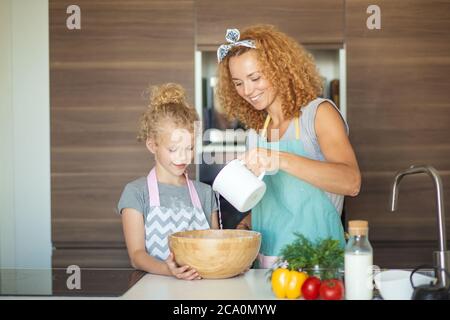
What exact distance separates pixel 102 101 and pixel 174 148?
4.11 feet

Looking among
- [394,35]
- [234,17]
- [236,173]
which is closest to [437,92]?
[394,35]

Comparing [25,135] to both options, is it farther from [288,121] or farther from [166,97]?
[288,121]

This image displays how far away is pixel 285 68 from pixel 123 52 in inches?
56.5

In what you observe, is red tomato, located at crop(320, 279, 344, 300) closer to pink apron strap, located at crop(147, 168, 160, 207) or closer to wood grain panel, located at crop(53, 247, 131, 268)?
pink apron strap, located at crop(147, 168, 160, 207)

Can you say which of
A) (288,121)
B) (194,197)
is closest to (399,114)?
(288,121)

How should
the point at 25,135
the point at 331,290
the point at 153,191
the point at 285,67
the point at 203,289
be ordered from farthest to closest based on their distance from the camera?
the point at 25,135 → the point at 153,191 → the point at 285,67 → the point at 203,289 → the point at 331,290

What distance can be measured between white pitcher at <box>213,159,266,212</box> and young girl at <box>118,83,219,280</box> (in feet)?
1.33

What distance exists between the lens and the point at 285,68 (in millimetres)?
1884

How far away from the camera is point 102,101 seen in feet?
10.3

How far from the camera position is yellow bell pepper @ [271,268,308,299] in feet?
4.51

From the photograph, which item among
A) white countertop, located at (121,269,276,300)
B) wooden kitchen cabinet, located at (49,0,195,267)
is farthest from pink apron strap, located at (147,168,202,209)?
wooden kitchen cabinet, located at (49,0,195,267)

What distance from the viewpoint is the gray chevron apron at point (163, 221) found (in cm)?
196

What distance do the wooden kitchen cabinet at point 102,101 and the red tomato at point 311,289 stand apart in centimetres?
185

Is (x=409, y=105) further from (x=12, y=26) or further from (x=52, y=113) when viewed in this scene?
(x=12, y=26)
